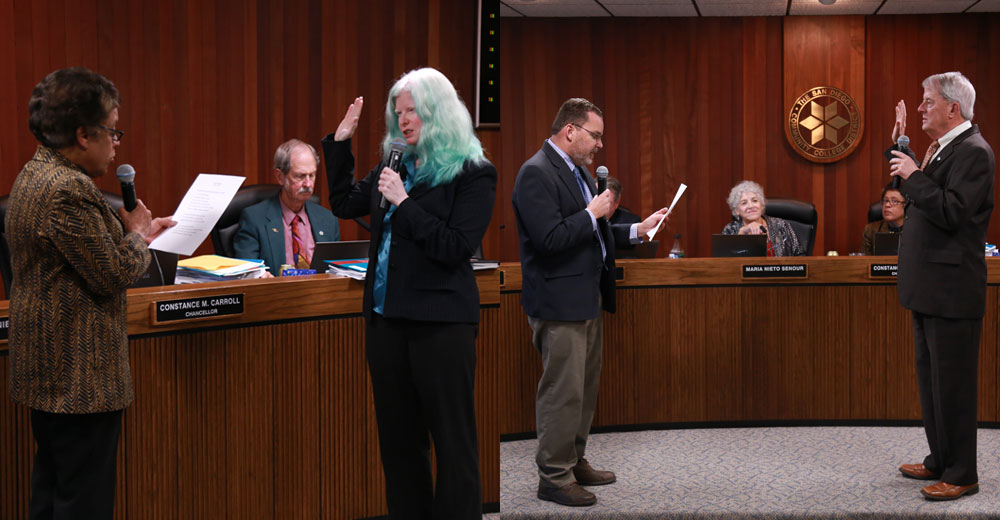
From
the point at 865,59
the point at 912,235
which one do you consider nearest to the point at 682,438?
the point at 912,235

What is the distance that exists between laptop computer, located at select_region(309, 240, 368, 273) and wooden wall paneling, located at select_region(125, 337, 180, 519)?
2.04 ft

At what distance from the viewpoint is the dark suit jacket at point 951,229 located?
317 cm

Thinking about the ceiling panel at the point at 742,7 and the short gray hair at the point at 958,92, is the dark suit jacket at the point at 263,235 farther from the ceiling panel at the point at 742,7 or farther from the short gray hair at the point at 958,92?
the ceiling panel at the point at 742,7

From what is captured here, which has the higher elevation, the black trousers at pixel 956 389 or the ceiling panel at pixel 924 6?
the ceiling panel at pixel 924 6

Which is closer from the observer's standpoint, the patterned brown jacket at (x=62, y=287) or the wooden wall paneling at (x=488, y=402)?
the patterned brown jacket at (x=62, y=287)

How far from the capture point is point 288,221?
3.81 metres

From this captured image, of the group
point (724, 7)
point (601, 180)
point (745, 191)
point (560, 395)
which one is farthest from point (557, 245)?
point (724, 7)

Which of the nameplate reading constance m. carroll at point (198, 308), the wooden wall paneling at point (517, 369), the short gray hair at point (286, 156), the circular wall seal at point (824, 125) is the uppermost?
the circular wall seal at point (824, 125)

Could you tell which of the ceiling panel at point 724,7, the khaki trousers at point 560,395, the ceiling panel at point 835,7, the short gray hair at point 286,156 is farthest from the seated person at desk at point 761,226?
the short gray hair at point 286,156

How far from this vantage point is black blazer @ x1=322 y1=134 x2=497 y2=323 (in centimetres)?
212

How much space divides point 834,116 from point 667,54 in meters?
1.48

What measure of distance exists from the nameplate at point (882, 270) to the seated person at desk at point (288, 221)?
104 inches

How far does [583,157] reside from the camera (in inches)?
129

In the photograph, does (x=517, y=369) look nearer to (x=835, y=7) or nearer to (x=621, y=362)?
(x=621, y=362)
